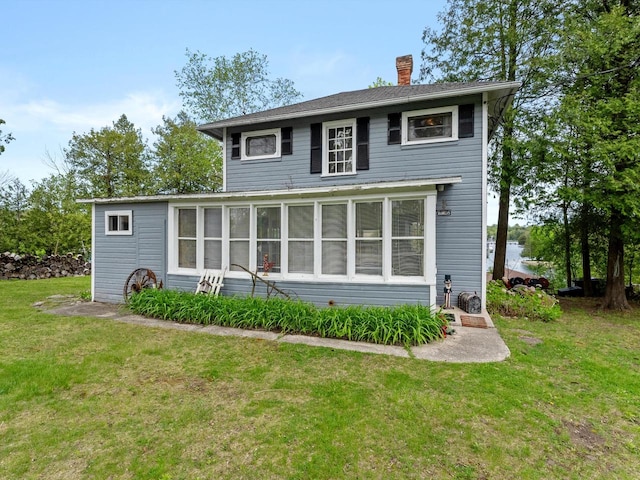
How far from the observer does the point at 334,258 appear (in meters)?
6.46

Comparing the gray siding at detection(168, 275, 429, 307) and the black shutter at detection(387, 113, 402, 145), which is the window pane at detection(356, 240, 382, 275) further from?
the black shutter at detection(387, 113, 402, 145)

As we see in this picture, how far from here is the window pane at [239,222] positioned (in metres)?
7.12

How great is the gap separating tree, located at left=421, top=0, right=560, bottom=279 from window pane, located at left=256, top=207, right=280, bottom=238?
7.14m

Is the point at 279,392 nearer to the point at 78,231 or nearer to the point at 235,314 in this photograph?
the point at 235,314

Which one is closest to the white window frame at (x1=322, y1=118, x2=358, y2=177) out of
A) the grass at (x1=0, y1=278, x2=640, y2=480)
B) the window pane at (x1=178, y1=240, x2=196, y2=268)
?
the window pane at (x1=178, y1=240, x2=196, y2=268)

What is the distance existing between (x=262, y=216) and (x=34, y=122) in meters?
19.2

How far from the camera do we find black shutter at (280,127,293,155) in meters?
8.44

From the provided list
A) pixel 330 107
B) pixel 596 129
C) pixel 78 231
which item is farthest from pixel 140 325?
pixel 78 231

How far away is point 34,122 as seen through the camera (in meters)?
17.4

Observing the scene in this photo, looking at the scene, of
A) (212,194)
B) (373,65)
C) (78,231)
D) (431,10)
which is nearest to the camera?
(212,194)

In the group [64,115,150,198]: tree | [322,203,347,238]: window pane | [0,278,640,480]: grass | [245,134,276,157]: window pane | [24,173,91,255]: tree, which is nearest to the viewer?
[0,278,640,480]: grass

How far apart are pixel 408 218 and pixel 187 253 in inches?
207

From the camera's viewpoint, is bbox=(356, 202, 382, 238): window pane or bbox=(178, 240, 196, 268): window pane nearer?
bbox=(356, 202, 382, 238): window pane

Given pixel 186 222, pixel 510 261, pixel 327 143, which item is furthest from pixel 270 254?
pixel 510 261
